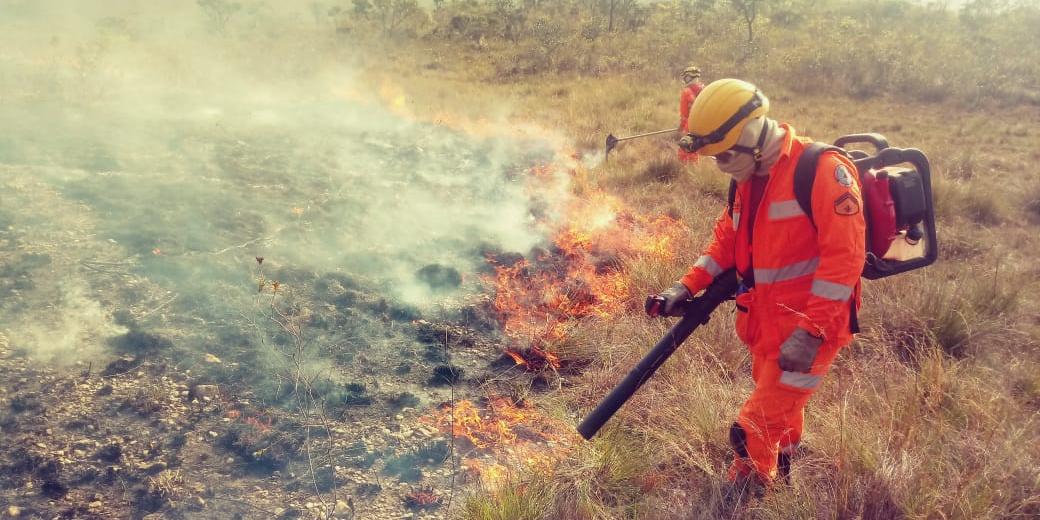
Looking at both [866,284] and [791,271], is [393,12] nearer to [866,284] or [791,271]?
[866,284]

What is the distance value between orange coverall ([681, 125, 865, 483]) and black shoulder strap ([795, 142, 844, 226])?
20 millimetres

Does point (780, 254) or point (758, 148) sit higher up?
point (758, 148)

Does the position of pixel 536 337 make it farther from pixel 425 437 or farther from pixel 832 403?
pixel 832 403

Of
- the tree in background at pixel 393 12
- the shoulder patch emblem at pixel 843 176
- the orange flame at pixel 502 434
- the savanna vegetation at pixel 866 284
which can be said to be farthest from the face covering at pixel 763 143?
the tree in background at pixel 393 12

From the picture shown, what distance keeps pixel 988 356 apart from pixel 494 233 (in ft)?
14.6

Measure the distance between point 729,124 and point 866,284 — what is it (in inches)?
141

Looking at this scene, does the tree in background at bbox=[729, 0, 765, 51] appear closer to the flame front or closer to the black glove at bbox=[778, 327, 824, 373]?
the flame front

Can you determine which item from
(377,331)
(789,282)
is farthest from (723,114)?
(377,331)

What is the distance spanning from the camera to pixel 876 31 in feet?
72.7

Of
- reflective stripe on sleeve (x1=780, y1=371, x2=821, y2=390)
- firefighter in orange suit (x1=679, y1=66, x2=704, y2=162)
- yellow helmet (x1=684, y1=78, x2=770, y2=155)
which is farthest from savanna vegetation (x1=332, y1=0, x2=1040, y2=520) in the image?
yellow helmet (x1=684, y1=78, x2=770, y2=155)

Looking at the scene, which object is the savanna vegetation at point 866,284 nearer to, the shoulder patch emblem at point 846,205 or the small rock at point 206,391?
the shoulder patch emblem at point 846,205

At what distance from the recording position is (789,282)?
2.47 m

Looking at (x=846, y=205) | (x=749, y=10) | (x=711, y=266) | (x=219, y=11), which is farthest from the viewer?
(x=749, y=10)

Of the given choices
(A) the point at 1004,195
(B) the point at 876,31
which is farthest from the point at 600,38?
(A) the point at 1004,195
